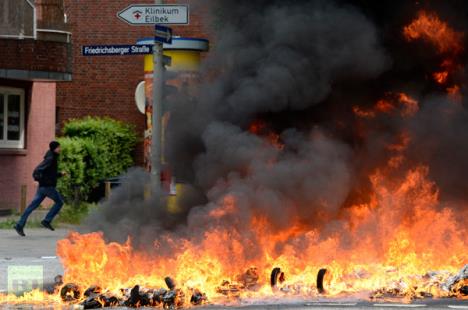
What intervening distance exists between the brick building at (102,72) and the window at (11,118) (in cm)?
702

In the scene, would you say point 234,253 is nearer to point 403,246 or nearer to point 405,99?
point 403,246

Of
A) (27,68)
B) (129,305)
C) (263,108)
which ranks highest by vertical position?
(27,68)

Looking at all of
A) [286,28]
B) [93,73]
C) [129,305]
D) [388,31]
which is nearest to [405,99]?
[388,31]

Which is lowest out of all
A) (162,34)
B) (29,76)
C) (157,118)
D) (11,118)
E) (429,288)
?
(429,288)

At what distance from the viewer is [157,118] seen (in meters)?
14.9

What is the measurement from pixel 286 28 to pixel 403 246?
107 inches

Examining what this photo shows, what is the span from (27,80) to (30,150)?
1.69 metres

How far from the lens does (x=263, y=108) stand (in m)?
13.0

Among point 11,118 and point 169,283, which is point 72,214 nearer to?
point 11,118

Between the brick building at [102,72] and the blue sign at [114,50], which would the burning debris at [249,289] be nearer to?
the blue sign at [114,50]

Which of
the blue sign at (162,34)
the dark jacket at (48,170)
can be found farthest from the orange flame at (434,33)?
the dark jacket at (48,170)

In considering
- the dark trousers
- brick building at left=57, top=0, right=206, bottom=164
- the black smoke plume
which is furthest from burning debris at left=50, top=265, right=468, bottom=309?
brick building at left=57, top=0, right=206, bottom=164

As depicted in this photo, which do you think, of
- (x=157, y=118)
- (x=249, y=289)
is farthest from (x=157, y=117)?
(x=249, y=289)

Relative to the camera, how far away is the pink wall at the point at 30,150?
25.5m
